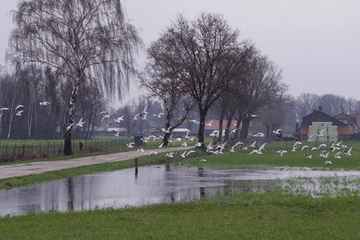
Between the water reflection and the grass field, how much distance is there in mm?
1520

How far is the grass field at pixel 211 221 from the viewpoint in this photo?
9.20m

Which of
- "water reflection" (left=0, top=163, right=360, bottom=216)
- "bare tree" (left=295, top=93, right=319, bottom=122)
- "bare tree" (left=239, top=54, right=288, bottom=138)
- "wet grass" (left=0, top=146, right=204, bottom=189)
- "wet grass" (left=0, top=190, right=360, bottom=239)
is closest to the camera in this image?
"wet grass" (left=0, top=190, right=360, bottom=239)

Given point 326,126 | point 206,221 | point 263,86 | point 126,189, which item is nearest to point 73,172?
point 126,189

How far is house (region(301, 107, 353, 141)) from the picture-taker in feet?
298

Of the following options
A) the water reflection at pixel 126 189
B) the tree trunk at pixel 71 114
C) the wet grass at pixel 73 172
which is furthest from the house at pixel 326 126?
the water reflection at pixel 126 189

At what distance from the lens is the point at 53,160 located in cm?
2948

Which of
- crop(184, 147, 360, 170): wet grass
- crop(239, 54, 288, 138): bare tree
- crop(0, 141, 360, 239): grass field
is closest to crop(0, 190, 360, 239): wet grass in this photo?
crop(0, 141, 360, 239): grass field

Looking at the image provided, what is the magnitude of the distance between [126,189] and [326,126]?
81.1 meters

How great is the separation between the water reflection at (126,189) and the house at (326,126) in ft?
237

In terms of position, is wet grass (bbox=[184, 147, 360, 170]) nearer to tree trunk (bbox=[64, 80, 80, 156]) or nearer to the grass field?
tree trunk (bbox=[64, 80, 80, 156])

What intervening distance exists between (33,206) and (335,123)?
89.5 m

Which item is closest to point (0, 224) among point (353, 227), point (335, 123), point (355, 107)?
point (353, 227)

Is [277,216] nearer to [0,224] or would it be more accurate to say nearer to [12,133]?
[0,224]

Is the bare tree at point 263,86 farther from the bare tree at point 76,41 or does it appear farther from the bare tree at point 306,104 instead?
the bare tree at point 306,104
